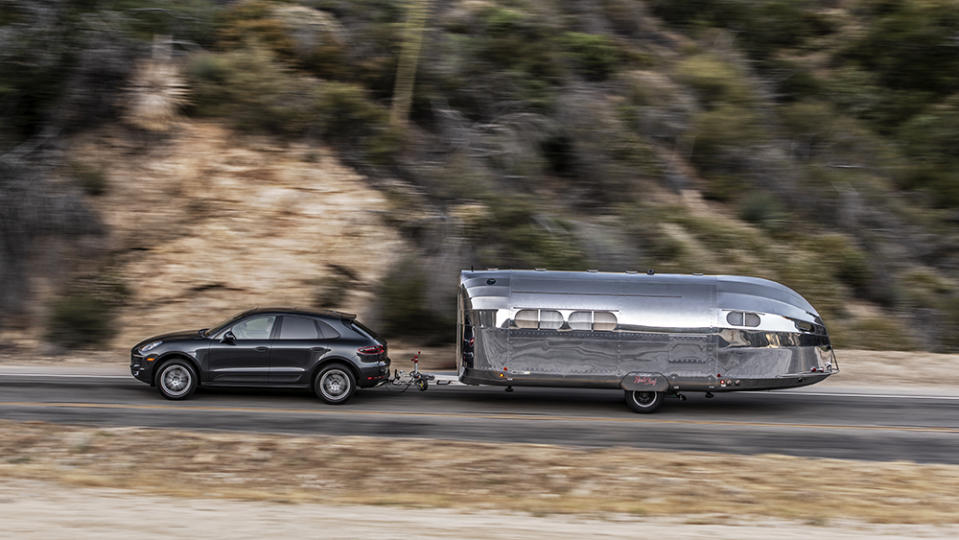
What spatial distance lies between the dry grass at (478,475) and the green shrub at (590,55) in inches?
916

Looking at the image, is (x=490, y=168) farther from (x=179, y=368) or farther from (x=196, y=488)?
(x=196, y=488)

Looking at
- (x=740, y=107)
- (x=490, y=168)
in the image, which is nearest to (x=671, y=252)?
(x=490, y=168)

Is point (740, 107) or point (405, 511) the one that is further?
point (740, 107)

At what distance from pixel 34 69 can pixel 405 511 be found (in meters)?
23.4

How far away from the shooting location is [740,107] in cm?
3391

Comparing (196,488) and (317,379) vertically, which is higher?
(317,379)

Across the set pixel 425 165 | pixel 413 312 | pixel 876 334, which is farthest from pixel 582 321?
pixel 876 334

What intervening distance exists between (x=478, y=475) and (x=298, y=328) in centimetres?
541

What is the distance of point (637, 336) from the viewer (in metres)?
15.3

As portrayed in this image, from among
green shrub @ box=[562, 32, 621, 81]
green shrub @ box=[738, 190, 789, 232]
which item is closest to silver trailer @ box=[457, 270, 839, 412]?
green shrub @ box=[738, 190, 789, 232]

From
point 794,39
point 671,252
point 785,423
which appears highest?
point 794,39

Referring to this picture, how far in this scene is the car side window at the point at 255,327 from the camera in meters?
15.7

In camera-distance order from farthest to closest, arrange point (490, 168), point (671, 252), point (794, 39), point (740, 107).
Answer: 1. point (794, 39)
2. point (740, 107)
3. point (490, 168)
4. point (671, 252)

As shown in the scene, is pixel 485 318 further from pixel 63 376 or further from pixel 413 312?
pixel 63 376
